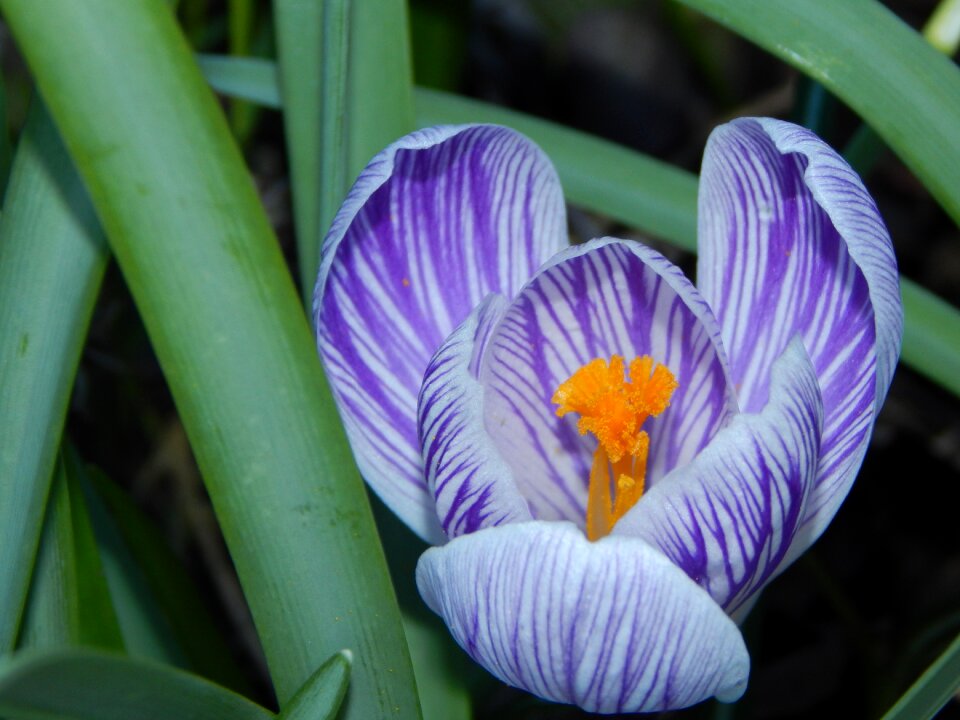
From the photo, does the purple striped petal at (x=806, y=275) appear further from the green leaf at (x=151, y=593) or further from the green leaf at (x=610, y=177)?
the green leaf at (x=151, y=593)

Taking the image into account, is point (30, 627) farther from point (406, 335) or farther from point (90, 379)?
point (90, 379)

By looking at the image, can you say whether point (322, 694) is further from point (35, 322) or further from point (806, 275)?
point (806, 275)

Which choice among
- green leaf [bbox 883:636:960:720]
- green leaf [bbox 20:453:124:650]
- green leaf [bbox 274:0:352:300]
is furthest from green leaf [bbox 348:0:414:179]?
green leaf [bbox 883:636:960:720]

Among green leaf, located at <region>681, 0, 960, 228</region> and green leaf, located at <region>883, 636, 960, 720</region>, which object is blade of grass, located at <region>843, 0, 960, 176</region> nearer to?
green leaf, located at <region>681, 0, 960, 228</region>

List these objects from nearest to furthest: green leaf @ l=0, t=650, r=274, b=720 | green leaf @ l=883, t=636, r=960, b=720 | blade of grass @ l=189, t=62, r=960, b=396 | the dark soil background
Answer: green leaf @ l=0, t=650, r=274, b=720 → green leaf @ l=883, t=636, r=960, b=720 → blade of grass @ l=189, t=62, r=960, b=396 → the dark soil background

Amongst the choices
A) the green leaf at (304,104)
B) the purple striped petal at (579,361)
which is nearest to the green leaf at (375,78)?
the green leaf at (304,104)

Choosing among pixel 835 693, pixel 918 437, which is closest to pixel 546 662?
pixel 835 693
